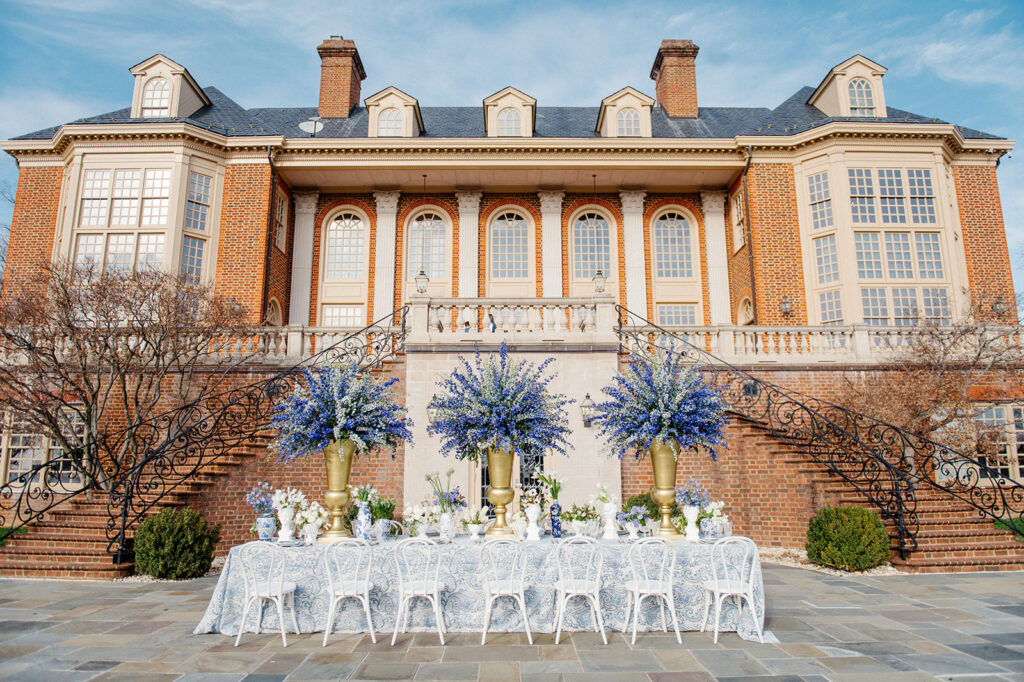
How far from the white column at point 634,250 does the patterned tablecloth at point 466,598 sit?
1188 centimetres

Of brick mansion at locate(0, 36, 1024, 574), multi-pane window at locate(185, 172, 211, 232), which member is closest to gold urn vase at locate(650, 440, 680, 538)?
brick mansion at locate(0, 36, 1024, 574)

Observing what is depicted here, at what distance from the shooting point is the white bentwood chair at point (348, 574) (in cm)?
535

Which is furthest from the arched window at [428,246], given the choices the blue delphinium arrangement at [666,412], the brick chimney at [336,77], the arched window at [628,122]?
the blue delphinium arrangement at [666,412]

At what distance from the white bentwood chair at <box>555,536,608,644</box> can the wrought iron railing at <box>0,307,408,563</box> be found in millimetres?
→ 4964

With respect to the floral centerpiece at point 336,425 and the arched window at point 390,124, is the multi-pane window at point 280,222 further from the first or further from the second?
the floral centerpiece at point 336,425

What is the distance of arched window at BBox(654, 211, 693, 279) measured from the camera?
17.9 meters

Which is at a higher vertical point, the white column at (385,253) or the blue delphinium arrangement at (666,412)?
the white column at (385,253)

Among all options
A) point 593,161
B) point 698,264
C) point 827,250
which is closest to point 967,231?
point 827,250

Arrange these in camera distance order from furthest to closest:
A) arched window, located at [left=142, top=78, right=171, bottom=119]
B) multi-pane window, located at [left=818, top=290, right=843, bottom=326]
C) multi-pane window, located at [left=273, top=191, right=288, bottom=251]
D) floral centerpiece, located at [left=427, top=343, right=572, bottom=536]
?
multi-pane window, located at [left=273, top=191, right=288, bottom=251] < arched window, located at [left=142, top=78, right=171, bottom=119] < multi-pane window, located at [left=818, top=290, right=843, bottom=326] < floral centerpiece, located at [left=427, top=343, right=572, bottom=536]

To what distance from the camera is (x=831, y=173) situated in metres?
16.1

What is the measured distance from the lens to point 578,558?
5.69 meters

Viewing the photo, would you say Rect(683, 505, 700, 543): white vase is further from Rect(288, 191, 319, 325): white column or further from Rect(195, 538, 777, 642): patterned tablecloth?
Rect(288, 191, 319, 325): white column

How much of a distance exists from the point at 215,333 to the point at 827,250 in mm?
14681

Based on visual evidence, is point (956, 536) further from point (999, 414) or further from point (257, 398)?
point (257, 398)
